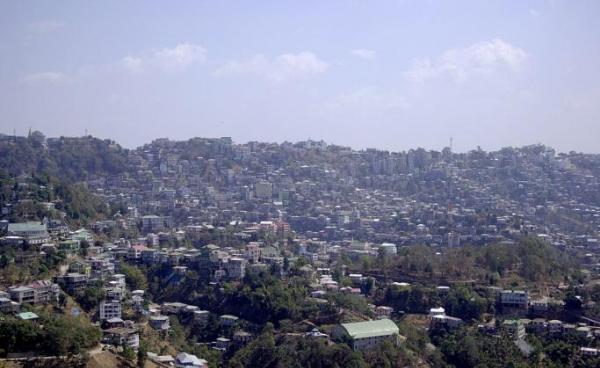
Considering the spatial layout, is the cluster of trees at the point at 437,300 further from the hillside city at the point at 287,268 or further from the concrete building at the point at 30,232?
the concrete building at the point at 30,232

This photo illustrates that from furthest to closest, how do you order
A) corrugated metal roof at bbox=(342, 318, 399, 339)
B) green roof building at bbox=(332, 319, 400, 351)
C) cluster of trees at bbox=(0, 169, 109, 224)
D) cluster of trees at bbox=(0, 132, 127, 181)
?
1. cluster of trees at bbox=(0, 132, 127, 181)
2. cluster of trees at bbox=(0, 169, 109, 224)
3. corrugated metal roof at bbox=(342, 318, 399, 339)
4. green roof building at bbox=(332, 319, 400, 351)

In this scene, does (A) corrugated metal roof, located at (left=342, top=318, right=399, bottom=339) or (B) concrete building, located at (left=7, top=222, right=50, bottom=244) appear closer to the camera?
(A) corrugated metal roof, located at (left=342, top=318, right=399, bottom=339)

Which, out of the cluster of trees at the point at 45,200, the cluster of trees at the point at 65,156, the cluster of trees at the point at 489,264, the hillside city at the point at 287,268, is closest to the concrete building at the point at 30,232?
the hillside city at the point at 287,268

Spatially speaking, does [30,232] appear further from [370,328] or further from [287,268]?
[370,328]

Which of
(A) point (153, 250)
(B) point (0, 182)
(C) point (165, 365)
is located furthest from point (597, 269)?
(B) point (0, 182)

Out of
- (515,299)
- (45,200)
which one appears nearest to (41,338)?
(515,299)

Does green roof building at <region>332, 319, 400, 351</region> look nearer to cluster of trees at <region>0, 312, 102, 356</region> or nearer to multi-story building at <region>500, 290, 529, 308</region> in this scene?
multi-story building at <region>500, 290, 529, 308</region>

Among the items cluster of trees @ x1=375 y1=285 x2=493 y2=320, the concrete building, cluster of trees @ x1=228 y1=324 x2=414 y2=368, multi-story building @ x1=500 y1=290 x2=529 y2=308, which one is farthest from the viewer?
the concrete building

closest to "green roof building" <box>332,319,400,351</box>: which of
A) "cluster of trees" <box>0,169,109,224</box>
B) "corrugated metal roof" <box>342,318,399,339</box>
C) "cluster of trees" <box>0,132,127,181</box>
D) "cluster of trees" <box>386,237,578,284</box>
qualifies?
"corrugated metal roof" <box>342,318,399,339</box>
